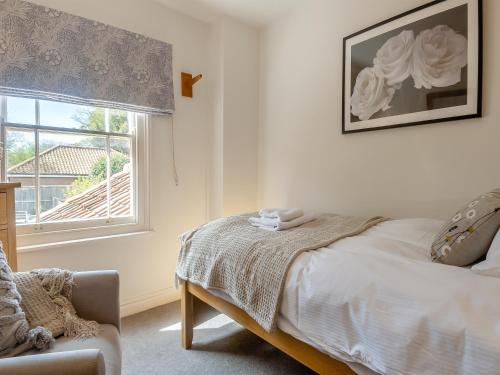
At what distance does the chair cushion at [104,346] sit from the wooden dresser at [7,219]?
64 centimetres

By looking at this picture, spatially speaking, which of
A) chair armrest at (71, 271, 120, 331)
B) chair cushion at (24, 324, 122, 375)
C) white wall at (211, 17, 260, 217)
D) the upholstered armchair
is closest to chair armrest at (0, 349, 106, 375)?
the upholstered armchair

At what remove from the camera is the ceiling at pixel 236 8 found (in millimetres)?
2338

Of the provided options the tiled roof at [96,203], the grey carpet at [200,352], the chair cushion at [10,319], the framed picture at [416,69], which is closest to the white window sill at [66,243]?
the tiled roof at [96,203]

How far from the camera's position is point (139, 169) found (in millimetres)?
2305

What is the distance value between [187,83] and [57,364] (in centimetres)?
220

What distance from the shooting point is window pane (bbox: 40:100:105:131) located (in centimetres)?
192

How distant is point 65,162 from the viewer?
2.03 m

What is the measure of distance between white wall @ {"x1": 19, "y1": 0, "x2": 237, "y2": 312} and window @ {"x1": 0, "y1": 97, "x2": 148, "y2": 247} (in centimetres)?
17

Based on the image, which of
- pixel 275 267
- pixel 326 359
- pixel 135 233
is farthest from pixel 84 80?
pixel 326 359

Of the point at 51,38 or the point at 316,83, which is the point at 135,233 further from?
the point at 316,83

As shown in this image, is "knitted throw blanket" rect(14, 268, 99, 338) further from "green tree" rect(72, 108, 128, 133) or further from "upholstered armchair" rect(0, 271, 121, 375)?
"green tree" rect(72, 108, 128, 133)

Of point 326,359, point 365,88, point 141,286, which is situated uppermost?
point 365,88

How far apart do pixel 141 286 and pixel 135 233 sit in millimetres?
428

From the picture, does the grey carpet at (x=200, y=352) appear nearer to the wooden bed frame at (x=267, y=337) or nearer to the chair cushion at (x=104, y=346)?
the wooden bed frame at (x=267, y=337)
